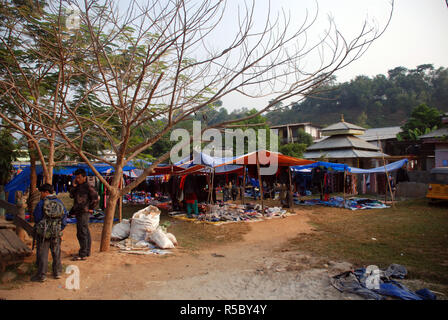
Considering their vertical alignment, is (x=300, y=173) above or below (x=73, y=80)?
below

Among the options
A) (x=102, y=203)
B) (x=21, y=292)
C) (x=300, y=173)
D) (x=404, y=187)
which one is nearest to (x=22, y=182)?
(x=102, y=203)

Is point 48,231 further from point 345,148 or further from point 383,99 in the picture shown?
point 383,99

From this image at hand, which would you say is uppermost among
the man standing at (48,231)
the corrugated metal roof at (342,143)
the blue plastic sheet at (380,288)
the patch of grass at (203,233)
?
the corrugated metal roof at (342,143)

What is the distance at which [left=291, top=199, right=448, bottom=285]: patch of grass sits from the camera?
5.34 meters

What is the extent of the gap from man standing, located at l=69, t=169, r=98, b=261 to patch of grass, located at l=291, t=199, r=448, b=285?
4338mm

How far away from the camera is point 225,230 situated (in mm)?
9156

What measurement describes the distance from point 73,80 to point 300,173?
15302 millimetres

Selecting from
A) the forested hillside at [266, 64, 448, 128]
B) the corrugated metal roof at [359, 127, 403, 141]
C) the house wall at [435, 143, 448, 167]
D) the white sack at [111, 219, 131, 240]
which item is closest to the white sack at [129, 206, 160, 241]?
the white sack at [111, 219, 131, 240]

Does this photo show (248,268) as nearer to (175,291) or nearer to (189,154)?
(175,291)

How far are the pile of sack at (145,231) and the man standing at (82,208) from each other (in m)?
1.50

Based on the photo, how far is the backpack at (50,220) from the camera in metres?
4.30

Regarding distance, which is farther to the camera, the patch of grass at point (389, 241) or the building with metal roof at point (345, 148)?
the building with metal roof at point (345, 148)

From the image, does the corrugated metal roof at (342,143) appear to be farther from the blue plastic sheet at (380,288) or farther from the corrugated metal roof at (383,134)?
the blue plastic sheet at (380,288)

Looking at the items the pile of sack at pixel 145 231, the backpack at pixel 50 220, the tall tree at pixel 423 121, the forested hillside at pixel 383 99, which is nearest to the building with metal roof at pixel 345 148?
the tall tree at pixel 423 121
